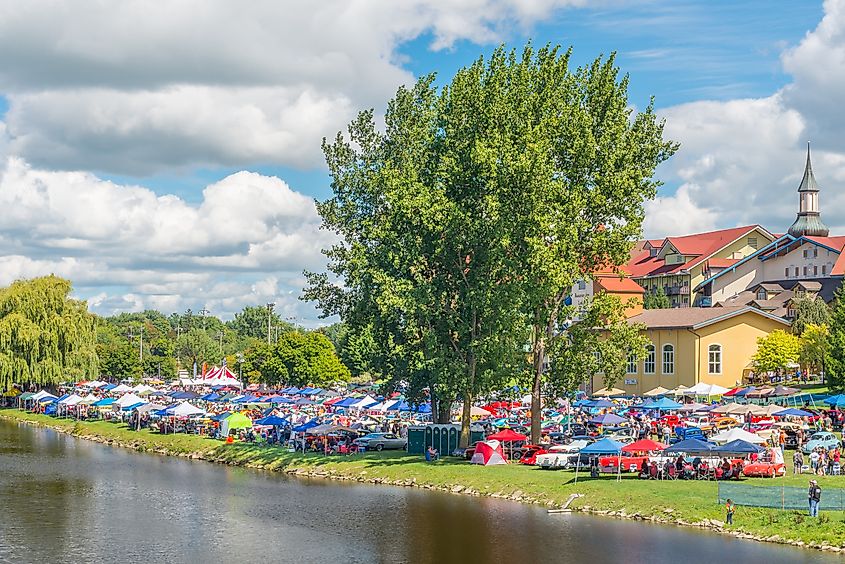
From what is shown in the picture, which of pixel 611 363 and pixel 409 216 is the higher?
pixel 409 216

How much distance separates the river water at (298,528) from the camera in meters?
33.3

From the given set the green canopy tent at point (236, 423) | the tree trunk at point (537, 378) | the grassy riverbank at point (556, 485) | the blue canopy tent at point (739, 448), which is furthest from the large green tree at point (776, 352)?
the green canopy tent at point (236, 423)

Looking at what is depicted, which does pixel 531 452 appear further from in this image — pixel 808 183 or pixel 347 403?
pixel 808 183

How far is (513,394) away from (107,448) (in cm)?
3094

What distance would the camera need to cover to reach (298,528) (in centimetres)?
3866

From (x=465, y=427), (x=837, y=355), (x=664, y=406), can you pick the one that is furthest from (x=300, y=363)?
(x=837, y=355)

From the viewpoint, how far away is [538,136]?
5059cm

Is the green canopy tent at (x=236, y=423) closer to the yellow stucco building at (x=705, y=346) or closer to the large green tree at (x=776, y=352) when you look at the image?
the yellow stucco building at (x=705, y=346)

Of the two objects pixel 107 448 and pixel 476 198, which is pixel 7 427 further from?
pixel 476 198

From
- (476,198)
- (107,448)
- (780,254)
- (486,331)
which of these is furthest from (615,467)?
(780,254)

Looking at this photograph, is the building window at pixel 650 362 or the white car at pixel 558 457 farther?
the building window at pixel 650 362

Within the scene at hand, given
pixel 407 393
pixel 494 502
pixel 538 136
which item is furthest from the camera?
pixel 407 393

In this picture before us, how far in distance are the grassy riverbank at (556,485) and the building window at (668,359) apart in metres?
42.5

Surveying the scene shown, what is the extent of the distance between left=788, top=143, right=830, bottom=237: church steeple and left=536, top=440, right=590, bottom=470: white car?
334 ft
